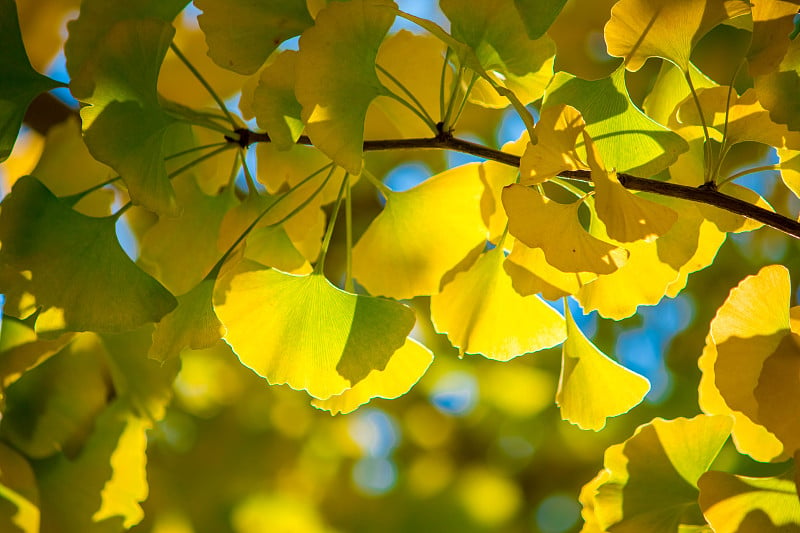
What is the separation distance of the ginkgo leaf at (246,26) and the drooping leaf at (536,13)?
9 cm

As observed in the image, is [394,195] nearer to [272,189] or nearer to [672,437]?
[272,189]

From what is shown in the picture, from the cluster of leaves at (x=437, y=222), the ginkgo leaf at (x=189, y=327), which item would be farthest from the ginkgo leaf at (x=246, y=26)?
the ginkgo leaf at (x=189, y=327)

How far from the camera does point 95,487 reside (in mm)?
469

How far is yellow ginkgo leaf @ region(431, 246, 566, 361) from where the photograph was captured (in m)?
0.39

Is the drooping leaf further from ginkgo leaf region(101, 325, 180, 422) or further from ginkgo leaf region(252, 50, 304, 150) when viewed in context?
ginkgo leaf region(101, 325, 180, 422)

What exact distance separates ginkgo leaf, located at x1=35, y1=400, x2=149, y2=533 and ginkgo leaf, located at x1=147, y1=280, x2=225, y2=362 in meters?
0.17

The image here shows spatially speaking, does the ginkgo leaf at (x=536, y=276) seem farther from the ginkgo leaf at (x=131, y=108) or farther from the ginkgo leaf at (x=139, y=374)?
the ginkgo leaf at (x=139, y=374)

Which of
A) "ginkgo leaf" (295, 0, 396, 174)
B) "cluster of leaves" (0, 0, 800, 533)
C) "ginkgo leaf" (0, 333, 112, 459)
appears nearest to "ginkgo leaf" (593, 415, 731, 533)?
"cluster of leaves" (0, 0, 800, 533)

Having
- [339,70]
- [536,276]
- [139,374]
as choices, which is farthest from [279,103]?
[139,374]

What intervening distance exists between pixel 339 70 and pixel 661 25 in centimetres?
14

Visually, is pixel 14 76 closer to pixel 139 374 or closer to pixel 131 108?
pixel 131 108

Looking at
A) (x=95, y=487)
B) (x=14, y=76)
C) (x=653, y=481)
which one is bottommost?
(x=95, y=487)

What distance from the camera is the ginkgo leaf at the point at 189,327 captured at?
0.34 m

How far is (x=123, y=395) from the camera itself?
1.66ft
